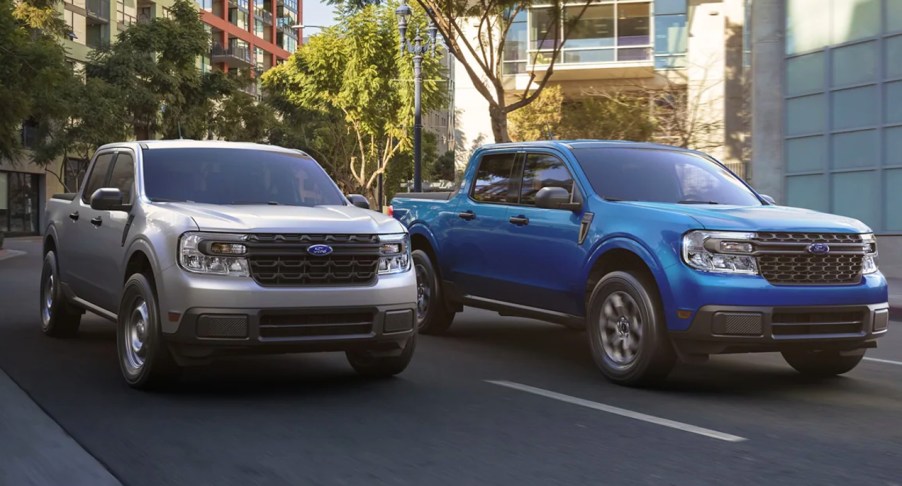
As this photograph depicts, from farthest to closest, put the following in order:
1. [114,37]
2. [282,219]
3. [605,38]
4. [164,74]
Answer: [114,37]
[164,74]
[605,38]
[282,219]

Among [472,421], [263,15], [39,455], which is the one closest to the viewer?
[39,455]

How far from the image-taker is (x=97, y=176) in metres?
9.13

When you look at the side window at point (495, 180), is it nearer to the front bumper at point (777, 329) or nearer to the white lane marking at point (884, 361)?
the front bumper at point (777, 329)

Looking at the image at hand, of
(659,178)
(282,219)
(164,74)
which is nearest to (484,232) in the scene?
(659,178)

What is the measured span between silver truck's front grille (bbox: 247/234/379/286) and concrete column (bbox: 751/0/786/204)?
1855cm

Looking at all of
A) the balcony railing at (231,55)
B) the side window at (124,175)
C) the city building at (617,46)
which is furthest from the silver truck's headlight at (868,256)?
the balcony railing at (231,55)

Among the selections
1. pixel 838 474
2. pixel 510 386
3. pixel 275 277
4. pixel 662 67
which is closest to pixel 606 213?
pixel 510 386

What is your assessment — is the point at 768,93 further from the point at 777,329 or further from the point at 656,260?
the point at 777,329

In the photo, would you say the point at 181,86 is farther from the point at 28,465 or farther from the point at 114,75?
the point at 28,465

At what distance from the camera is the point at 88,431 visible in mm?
5762

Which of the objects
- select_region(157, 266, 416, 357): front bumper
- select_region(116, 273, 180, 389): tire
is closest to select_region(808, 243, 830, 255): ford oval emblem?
select_region(157, 266, 416, 357): front bumper

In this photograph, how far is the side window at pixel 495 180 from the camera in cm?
934

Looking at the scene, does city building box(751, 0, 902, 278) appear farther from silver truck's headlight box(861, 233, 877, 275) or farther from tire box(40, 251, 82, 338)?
tire box(40, 251, 82, 338)

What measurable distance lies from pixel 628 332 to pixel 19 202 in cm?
4843
